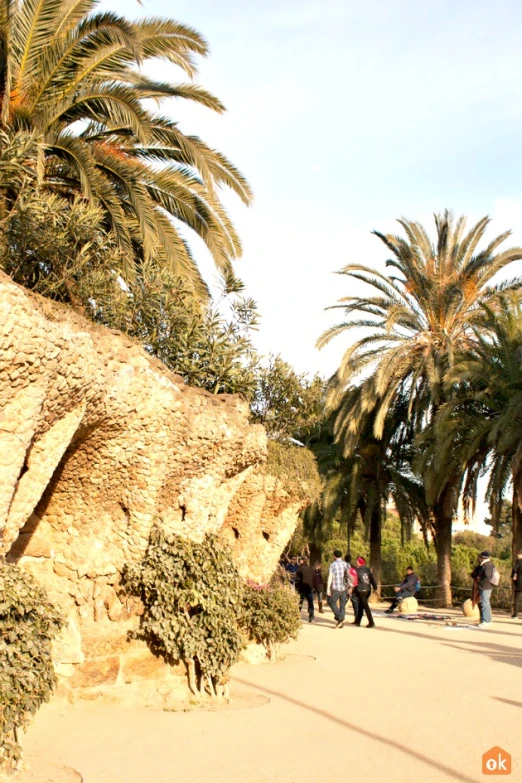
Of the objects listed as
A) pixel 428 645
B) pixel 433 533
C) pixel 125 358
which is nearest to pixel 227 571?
pixel 125 358

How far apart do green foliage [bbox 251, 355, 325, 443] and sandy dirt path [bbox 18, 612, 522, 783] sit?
397cm

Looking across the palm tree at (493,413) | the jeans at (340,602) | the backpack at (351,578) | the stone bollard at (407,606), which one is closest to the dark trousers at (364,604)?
the backpack at (351,578)

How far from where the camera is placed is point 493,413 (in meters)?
19.9

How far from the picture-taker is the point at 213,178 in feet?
40.0

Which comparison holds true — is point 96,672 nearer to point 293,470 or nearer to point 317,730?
point 317,730

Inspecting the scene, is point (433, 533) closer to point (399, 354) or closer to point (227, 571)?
point (399, 354)

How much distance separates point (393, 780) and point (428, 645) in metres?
7.19

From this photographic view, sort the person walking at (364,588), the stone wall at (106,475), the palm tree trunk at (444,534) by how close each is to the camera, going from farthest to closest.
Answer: the palm tree trunk at (444,534) < the person walking at (364,588) < the stone wall at (106,475)

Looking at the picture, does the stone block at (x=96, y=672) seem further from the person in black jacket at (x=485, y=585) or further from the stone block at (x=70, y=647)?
the person in black jacket at (x=485, y=585)

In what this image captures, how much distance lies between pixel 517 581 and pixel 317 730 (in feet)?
37.7

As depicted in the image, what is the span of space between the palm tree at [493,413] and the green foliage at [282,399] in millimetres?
6185

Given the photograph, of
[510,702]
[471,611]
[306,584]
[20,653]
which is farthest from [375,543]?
[20,653]

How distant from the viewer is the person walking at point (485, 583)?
47.7ft

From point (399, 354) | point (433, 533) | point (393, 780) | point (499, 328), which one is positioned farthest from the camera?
point (433, 533)
